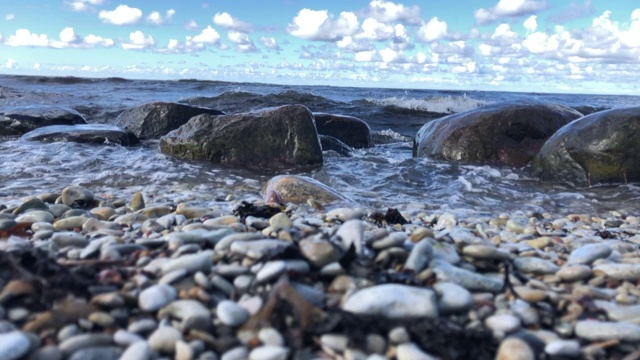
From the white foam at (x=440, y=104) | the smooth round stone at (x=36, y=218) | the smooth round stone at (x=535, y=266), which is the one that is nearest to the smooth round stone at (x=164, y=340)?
the smooth round stone at (x=535, y=266)

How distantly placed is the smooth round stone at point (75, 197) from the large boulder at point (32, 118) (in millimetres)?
6885

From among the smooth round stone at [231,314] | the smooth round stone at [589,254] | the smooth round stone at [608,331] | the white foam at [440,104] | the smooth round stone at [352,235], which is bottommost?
the white foam at [440,104]

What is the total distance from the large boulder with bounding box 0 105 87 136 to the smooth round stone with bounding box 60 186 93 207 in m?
6.88

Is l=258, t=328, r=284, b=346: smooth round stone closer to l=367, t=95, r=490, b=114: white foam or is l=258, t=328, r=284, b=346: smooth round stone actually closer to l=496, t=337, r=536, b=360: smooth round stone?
l=496, t=337, r=536, b=360: smooth round stone

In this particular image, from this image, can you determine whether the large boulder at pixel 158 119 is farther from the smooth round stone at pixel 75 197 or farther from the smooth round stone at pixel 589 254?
the smooth round stone at pixel 589 254

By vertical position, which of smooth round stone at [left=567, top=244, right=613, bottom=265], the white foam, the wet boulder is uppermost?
smooth round stone at [left=567, top=244, right=613, bottom=265]

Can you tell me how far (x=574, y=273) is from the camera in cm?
232

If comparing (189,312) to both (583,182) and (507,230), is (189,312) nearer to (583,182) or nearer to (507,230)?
(507,230)

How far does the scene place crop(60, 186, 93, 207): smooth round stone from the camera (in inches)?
165

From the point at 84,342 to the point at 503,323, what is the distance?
53.1 inches

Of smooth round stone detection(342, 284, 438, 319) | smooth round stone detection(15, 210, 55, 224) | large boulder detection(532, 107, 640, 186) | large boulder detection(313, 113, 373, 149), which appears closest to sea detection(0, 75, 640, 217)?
large boulder detection(532, 107, 640, 186)

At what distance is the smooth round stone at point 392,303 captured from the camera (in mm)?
1799

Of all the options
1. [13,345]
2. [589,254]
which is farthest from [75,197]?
[589,254]

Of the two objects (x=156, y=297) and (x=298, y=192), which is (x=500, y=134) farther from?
(x=156, y=297)
